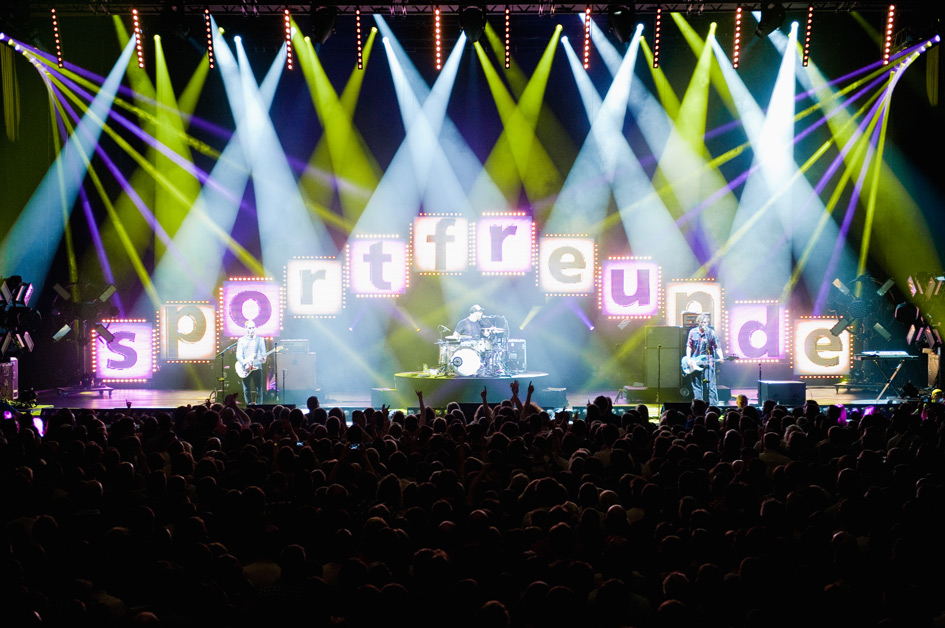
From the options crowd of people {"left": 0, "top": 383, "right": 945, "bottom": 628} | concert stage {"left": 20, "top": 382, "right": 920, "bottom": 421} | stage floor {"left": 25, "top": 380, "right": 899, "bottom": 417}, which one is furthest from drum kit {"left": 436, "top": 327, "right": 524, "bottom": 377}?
crowd of people {"left": 0, "top": 383, "right": 945, "bottom": 628}

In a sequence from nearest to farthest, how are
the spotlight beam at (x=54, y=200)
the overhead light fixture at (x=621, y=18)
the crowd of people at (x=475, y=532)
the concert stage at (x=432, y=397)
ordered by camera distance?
the crowd of people at (x=475, y=532)
the overhead light fixture at (x=621, y=18)
the concert stage at (x=432, y=397)
the spotlight beam at (x=54, y=200)

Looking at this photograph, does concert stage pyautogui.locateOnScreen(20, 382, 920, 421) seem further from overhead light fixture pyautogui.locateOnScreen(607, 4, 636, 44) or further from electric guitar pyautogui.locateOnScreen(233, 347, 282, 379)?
overhead light fixture pyautogui.locateOnScreen(607, 4, 636, 44)

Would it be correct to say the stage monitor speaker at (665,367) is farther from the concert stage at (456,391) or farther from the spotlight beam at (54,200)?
the spotlight beam at (54,200)

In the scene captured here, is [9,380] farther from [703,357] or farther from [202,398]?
[703,357]

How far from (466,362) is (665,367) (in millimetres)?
3823

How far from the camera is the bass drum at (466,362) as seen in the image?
13781mm

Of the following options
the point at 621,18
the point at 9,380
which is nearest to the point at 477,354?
the point at 621,18

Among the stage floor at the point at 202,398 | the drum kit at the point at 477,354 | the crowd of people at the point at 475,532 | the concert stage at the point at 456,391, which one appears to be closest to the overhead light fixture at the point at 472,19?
the drum kit at the point at 477,354

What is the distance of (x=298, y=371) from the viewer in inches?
574

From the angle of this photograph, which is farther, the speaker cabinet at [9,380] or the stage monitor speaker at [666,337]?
the stage monitor speaker at [666,337]

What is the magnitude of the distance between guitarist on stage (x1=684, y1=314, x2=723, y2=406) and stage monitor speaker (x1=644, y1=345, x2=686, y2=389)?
2.57 ft

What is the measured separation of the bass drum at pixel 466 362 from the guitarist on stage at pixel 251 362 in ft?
11.7

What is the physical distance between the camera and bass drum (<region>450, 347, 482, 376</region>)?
13.8 meters

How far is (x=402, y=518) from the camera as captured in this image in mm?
4355
